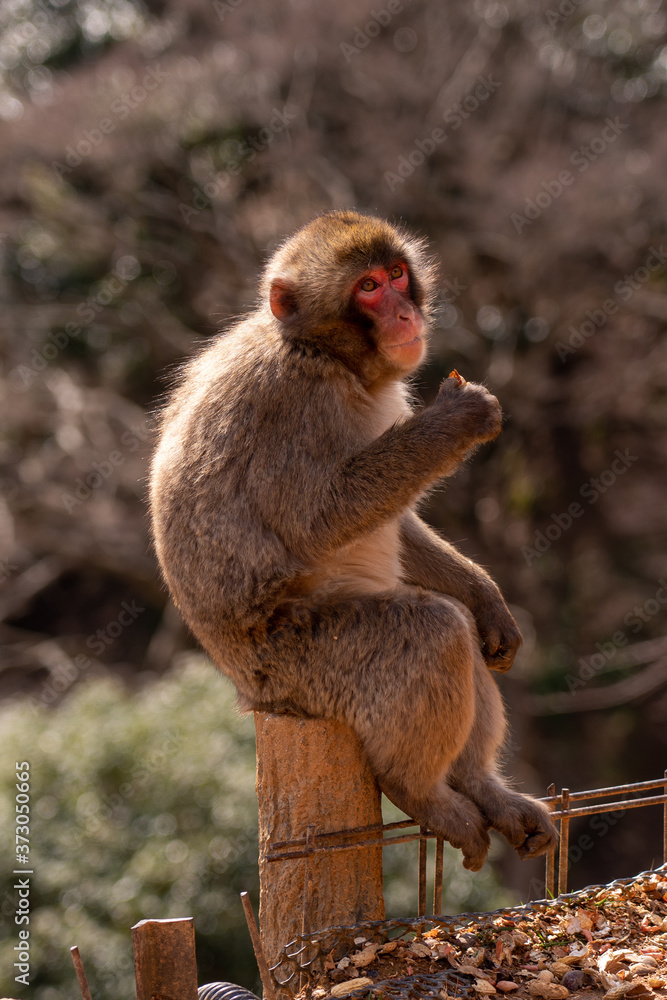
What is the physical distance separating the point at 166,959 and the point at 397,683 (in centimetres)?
89

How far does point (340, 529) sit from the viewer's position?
2869 mm

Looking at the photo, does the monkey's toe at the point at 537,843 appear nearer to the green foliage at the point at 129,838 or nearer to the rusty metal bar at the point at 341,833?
the rusty metal bar at the point at 341,833

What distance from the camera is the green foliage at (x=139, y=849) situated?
4.83 metres

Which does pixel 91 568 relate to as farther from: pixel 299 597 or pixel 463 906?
pixel 299 597

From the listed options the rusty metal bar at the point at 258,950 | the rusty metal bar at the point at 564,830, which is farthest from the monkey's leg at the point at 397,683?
the rusty metal bar at the point at 258,950

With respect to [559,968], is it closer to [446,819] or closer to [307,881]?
[446,819]

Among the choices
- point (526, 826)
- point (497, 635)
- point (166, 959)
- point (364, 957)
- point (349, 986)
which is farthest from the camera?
point (497, 635)

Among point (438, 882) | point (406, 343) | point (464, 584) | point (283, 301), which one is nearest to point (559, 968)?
point (438, 882)

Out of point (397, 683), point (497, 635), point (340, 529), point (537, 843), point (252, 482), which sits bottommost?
point (537, 843)

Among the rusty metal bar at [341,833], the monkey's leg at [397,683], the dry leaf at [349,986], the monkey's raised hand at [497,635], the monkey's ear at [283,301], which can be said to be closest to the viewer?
the dry leaf at [349,986]

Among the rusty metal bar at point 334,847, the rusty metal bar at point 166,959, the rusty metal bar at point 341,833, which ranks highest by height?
the rusty metal bar at point 341,833

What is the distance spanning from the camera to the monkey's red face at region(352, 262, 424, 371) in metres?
3.04

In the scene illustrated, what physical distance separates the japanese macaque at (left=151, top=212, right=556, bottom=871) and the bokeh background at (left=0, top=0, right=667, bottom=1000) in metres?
3.21

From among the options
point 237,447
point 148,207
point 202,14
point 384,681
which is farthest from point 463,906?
point 202,14
